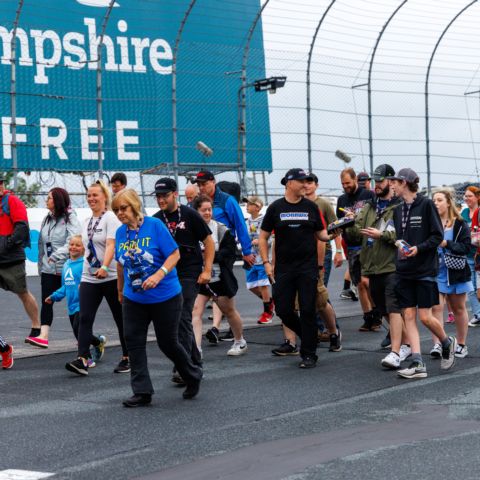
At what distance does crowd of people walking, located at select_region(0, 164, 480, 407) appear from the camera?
698cm

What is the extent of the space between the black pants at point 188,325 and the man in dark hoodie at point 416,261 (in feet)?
5.55

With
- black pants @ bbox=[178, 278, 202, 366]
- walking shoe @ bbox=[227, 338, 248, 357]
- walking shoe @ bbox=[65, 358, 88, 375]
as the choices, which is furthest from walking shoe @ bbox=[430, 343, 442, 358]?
walking shoe @ bbox=[65, 358, 88, 375]

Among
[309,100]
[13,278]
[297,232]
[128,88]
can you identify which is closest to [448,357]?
[297,232]

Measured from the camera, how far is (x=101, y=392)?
7.61m

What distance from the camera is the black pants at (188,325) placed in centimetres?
765

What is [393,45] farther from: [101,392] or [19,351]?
[101,392]

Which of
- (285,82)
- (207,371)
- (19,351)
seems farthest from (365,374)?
(285,82)

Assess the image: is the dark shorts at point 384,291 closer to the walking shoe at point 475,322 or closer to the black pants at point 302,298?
the black pants at point 302,298

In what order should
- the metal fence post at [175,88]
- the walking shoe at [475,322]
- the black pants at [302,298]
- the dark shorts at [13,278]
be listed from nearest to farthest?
the black pants at [302,298] < the dark shorts at [13,278] < the walking shoe at [475,322] < the metal fence post at [175,88]

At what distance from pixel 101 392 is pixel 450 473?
341 centimetres

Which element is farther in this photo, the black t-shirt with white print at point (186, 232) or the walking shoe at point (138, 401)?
the black t-shirt with white print at point (186, 232)

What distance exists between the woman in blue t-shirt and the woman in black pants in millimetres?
1333

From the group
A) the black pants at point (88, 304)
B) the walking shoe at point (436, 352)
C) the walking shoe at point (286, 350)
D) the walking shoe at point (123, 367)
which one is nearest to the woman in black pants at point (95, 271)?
the black pants at point (88, 304)

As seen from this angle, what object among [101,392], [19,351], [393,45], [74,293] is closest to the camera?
[101,392]
